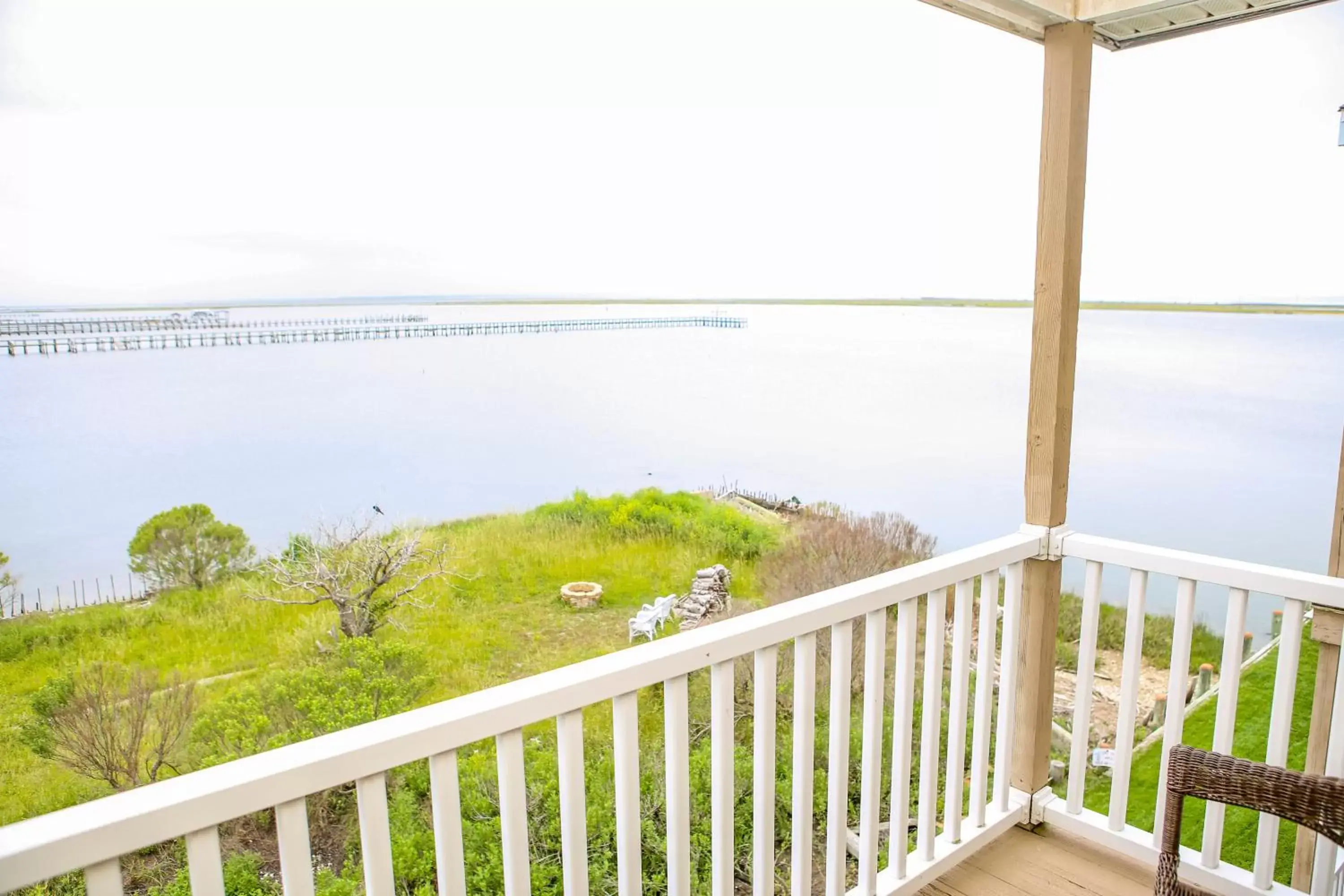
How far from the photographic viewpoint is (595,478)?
6055 mm

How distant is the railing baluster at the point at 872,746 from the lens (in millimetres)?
1805

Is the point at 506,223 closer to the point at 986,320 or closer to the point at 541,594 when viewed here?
the point at 541,594

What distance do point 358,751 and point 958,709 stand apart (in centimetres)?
172

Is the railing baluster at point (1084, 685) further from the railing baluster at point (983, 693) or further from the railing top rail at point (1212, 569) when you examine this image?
the railing baluster at point (983, 693)

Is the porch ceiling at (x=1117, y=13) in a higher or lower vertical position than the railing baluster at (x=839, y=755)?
higher

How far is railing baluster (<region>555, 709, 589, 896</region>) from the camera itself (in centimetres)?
127

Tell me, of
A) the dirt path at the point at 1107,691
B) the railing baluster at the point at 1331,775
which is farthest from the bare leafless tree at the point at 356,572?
the dirt path at the point at 1107,691

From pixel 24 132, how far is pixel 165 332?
0.93 m

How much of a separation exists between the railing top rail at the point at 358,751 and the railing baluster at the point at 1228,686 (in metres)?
1.10

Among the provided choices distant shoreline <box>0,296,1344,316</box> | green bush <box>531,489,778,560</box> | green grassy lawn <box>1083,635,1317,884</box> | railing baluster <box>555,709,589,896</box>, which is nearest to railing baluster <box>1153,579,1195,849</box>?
distant shoreline <box>0,296,1344,316</box>

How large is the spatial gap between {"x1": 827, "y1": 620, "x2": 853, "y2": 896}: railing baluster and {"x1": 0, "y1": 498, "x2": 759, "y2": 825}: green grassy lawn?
9.78ft

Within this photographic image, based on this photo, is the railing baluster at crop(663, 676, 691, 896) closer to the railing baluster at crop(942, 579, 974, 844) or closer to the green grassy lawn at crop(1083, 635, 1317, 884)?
the railing baluster at crop(942, 579, 974, 844)

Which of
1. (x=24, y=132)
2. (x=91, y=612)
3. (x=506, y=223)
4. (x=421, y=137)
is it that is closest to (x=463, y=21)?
(x=421, y=137)

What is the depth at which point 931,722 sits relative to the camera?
A: 2.00 metres
